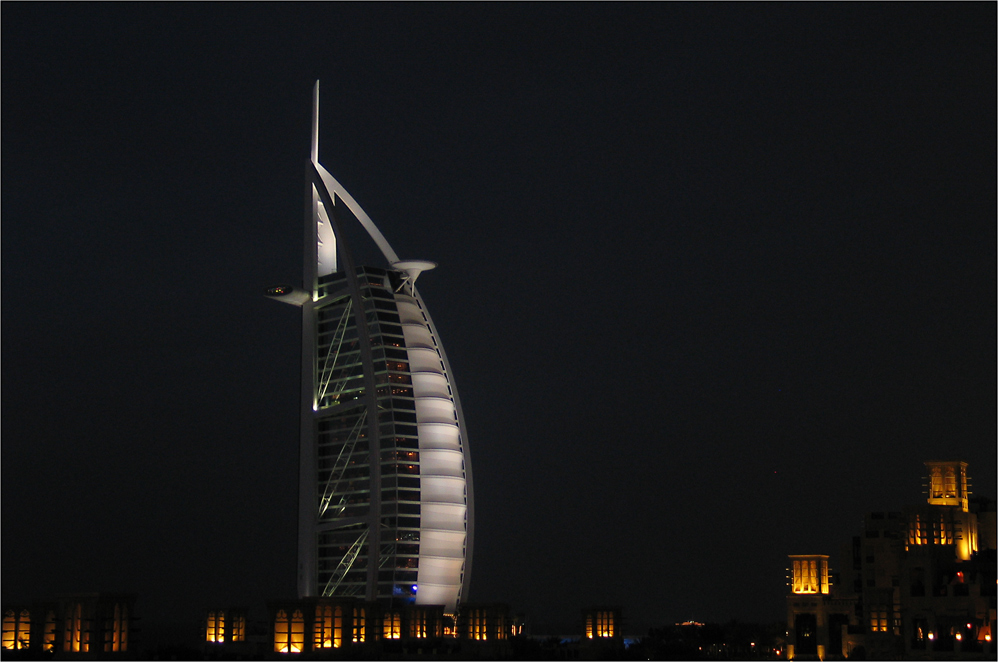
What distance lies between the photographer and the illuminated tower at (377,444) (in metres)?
80.9

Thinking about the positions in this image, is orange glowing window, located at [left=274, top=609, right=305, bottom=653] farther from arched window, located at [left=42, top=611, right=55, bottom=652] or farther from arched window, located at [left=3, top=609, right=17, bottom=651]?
arched window, located at [left=3, top=609, right=17, bottom=651]

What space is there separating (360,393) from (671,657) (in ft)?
87.5

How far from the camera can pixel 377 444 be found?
265ft

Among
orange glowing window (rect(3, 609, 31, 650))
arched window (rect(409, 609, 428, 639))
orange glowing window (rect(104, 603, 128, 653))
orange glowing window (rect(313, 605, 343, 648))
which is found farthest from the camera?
arched window (rect(409, 609, 428, 639))

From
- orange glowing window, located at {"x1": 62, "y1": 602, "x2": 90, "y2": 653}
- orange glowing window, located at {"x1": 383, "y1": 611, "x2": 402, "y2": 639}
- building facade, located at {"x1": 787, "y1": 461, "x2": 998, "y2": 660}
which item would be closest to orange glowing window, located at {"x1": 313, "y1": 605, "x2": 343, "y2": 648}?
orange glowing window, located at {"x1": 383, "y1": 611, "x2": 402, "y2": 639}

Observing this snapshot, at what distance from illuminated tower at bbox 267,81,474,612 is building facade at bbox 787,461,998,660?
24.4 metres

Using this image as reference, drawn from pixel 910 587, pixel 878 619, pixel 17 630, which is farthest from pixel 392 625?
pixel 910 587

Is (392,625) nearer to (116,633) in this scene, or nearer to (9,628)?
(116,633)

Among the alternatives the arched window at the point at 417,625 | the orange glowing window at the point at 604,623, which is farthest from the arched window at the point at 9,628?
the orange glowing window at the point at 604,623

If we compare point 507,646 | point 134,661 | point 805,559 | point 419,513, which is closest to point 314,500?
point 419,513

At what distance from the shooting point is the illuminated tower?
80.9 metres

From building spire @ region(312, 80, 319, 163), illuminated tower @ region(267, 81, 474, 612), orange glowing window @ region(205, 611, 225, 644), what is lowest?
orange glowing window @ region(205, 611, 225, 644)

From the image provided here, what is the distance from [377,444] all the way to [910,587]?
3441 centimetres

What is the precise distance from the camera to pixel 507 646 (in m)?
71.2
